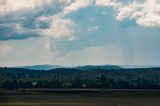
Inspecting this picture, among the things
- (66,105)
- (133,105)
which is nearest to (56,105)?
(66,105)

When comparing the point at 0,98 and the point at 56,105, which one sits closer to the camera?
the point at 56,105

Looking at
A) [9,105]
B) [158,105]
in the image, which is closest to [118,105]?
[158,105]

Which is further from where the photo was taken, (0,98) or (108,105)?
(0,98)

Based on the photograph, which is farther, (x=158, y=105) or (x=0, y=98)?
(x=0, y=98)

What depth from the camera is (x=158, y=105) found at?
139 metres

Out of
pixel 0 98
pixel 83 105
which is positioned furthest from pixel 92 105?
pixel 0 98

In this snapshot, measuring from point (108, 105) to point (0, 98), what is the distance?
185ft

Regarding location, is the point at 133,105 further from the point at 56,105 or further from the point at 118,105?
the point at 56,105

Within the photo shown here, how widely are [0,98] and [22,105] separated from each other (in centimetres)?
4454

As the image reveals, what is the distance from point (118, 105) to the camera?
138 m

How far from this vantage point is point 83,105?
13662 centimetres

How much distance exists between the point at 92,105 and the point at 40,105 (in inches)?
595

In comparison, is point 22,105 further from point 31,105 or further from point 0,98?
point 0,98

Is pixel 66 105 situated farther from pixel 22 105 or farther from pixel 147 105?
pixel 147 105
